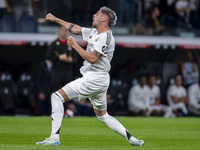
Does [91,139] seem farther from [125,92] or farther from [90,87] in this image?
[125,92]

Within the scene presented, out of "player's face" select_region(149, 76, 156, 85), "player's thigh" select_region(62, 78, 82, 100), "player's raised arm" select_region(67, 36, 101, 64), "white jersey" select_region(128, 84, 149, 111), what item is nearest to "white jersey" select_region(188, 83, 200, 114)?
"player's face" select_region(149, 76, 156, 85)

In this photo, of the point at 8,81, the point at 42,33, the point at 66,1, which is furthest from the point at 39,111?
the point at 66,1

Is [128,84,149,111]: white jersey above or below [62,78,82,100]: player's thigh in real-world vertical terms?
below

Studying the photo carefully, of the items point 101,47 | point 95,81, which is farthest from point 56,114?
point 101,47

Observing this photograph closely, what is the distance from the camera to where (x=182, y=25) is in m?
16.1

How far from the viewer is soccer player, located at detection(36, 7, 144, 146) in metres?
6.25

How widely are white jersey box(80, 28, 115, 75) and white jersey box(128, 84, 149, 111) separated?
8.30 m

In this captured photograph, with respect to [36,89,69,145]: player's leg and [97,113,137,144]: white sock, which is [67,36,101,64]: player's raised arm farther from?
[97,113,137,144]: white sock

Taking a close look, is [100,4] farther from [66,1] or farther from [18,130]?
[18,130]

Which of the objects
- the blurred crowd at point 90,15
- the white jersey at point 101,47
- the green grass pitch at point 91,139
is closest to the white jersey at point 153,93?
the blurred crowd at point 90,15

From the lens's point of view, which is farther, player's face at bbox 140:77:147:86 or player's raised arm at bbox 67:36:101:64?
player's face at bbox 140:77:147:86

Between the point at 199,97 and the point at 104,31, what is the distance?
9.57m

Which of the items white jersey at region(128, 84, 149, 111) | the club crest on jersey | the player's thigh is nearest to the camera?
the club crest on jersey

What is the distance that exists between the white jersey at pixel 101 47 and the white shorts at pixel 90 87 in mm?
94
